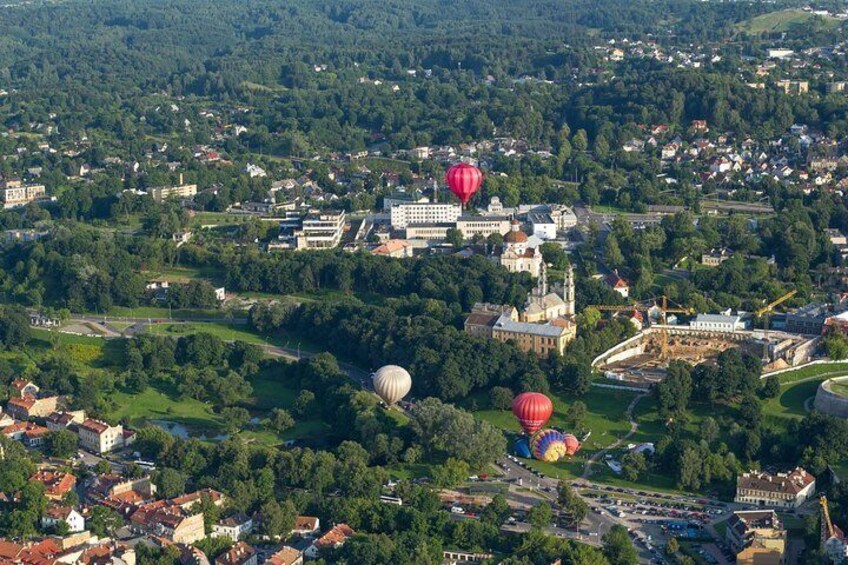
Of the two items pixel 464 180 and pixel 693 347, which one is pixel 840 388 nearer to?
pixel 693 347

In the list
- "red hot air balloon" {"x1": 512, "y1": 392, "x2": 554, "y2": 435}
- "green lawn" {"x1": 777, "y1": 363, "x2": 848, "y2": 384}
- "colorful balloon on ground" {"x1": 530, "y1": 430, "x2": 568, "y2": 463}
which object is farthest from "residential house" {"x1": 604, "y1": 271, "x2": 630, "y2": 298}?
"colorful balloon on ground" {"x1": 530, "y1": 430, "x2": 568, "y2": 463}

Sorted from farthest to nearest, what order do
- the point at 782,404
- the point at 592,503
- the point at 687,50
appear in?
the point at 687,50
the point at 782,404
the point at 592,503

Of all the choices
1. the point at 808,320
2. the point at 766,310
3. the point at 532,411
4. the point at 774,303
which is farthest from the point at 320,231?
the point at 532,411

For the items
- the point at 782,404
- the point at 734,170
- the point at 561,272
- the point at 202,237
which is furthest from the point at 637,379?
the point at 734,170

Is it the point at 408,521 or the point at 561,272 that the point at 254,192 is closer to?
the point at 561,272

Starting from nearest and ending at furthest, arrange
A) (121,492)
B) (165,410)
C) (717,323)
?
(121,492) → (165,410) → (717,323)

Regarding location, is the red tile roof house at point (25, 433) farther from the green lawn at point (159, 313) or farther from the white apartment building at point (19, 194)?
the white apartment building at point (19, 194)

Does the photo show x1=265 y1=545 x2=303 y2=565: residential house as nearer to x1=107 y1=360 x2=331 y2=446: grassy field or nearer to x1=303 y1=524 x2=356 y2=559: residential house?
x1=303 y1=524 x2=356 y2=559: residential house

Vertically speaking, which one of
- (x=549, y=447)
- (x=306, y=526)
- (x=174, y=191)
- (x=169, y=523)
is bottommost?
(x=174, y=191)
